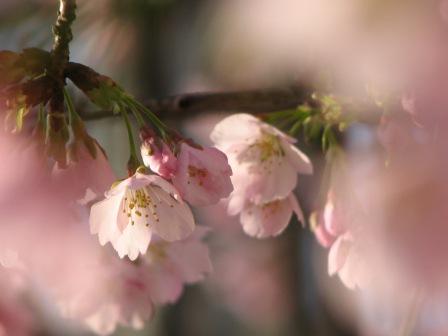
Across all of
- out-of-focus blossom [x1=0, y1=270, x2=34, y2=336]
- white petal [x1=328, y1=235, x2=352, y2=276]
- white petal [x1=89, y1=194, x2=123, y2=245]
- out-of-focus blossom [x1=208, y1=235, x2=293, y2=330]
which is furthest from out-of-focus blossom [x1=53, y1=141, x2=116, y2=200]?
out-of-focus blossom [x1=208, y1=235, x2=293, y2=330]

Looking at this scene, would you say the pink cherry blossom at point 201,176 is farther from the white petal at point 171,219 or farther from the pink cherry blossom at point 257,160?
the pink cherry blossom at point 257,160

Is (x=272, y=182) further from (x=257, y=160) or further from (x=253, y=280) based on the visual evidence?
(x=253, y=280)

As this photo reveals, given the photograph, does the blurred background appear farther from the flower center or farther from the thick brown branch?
the flower center

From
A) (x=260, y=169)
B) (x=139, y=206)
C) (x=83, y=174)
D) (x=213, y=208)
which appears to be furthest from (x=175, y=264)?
(x=213, y=208)

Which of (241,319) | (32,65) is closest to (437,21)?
(32,65)

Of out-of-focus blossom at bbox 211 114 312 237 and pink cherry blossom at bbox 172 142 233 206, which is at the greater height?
pink cherry blossom at bbox 172 142 233 206
